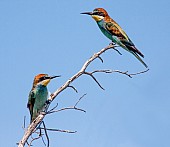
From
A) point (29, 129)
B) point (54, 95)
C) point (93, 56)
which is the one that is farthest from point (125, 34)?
point (29, 129)

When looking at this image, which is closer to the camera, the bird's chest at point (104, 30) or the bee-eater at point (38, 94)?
the bee-eater at point (38, 94)

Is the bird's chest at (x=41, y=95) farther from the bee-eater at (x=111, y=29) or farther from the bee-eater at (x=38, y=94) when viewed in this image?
the bee-eater at (x=111, y=29)

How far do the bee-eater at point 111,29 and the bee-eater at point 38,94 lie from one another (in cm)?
91

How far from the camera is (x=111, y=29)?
4590mm

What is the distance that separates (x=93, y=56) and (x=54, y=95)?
0.51 metres

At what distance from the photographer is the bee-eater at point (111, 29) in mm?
4426

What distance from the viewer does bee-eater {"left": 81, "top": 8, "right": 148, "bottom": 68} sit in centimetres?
443

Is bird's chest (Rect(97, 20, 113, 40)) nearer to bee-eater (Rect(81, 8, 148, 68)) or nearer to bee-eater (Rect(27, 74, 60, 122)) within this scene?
bee-eater (Rect(81, 8, 148, 68))

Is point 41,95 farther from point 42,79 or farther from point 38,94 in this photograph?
point 42,79

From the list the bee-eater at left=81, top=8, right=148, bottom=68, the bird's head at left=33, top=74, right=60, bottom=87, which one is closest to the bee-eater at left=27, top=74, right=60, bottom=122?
the bird's head at left=33, top=74, right=60, bottom=87

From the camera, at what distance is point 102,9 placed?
4.48 m

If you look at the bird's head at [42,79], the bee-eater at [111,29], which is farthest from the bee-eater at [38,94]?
the bee-eater at [111,29]

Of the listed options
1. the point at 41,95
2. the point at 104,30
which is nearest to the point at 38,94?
the point at 41,95

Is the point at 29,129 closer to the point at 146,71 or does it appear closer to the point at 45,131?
the point at 45,131
